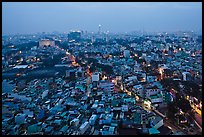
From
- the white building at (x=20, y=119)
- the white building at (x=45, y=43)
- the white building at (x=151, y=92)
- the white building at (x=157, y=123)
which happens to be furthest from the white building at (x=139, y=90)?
the white building at (x=45, y=43)

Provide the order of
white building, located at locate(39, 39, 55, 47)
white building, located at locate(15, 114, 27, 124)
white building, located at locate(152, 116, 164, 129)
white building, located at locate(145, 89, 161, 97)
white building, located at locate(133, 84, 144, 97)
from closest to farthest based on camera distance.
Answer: white building, located at locate(152, 116, 164, 129) → white building, located at locate(15, 114, 27, 124) → white building, located at locate(145, 89, 161, 97) → white building, located at locate(133, 84, 144, 97) → white building, located at locate(39, 39, 55, 47)

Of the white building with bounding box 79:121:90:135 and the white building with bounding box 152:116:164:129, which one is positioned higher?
the white building with bounding box 79:121:90:135

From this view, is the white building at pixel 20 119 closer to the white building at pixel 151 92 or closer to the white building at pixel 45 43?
the white building at pixel 151 92

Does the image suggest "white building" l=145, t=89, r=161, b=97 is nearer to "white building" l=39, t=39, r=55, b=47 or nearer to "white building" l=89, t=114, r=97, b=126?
"white building" l=89, t=114, r=97, b=126

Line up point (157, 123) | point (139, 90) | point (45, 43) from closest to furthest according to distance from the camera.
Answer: point (157, 123)
point (139, 90)
point (45, 43)

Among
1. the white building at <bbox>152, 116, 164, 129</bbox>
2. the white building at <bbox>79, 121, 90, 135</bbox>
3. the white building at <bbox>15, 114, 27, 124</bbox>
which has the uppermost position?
the white building at <bbox>79, 121, 90, 135</bbox>

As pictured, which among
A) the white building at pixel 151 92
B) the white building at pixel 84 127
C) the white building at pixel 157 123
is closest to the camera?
the white building at pixel 84 127

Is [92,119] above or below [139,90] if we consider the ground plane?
above

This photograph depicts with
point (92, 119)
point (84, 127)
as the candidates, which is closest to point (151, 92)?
point (92, 119)

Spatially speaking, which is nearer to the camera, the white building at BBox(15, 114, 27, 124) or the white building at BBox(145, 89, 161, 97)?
the white building at BBox(15, 114, 27, 124)

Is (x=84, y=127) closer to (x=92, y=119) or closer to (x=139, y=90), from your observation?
(x=92, y=119)

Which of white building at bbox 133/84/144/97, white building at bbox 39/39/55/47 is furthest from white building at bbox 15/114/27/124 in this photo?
white building at bbox 39/39/55/47

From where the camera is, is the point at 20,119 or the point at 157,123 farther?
the point at 20,119
